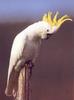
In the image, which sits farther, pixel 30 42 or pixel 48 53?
pixel 48 53

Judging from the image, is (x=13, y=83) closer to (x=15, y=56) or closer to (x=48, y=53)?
(x=15, y=56)

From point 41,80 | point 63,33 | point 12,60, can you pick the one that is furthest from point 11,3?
point 12,60

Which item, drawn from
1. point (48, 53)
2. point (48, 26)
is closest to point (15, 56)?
point (48, 26)

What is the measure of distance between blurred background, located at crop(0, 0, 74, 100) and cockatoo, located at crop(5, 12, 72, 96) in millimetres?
504

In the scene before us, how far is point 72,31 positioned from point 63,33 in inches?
1.9

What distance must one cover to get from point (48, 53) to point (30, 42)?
1.77 ft

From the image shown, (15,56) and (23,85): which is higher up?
(15,56)

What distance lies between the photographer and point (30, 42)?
128 cm

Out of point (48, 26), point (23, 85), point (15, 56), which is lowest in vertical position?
point (23, 85)

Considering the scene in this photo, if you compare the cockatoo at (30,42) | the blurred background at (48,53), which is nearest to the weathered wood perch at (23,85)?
the cockatoo at (30,42)

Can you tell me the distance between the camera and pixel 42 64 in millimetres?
1812

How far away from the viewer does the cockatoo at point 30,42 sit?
1.25 metres

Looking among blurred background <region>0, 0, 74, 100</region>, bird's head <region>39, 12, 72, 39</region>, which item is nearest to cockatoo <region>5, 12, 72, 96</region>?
bird's head <region>39, 12, 72, 39</region>

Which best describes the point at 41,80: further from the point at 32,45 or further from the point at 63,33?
the point at 32,45
